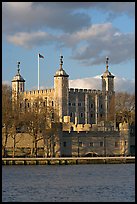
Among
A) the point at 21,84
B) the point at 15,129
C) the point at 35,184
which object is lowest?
the point at 35,184

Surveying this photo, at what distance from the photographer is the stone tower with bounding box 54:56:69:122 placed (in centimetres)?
8312

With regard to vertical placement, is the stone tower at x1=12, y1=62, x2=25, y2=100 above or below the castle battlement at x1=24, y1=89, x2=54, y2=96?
above

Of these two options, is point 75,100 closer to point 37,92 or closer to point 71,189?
point 37,92

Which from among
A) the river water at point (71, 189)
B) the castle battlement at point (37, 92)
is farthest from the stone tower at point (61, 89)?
the river water at point (71, 189)

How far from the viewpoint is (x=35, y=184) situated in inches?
1191

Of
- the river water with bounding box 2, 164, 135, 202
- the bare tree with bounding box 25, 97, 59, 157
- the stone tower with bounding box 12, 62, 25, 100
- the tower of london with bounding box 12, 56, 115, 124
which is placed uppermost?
the stone tower with bounding box 12, 62, 25, 100

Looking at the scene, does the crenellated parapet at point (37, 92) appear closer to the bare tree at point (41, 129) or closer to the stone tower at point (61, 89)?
the stone tower at point (61, 89)

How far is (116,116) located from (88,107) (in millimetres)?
10466

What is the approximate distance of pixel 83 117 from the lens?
283ft

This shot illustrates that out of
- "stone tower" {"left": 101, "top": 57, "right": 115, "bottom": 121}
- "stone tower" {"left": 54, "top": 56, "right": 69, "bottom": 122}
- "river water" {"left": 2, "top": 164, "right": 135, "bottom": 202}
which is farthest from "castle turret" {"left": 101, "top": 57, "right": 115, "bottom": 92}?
"river water" {"left": 2, "top": 164, "right": 135, "bottom": 202}

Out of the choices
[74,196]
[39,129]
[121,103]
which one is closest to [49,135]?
[39,129]

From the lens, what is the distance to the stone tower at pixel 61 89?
83125 mm

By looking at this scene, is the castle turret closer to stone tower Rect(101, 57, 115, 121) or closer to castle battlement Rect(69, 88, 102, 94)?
stone tower Rect(101, 57, 115, 121)

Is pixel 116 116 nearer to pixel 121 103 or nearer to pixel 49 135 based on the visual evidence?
pixel 121 103
